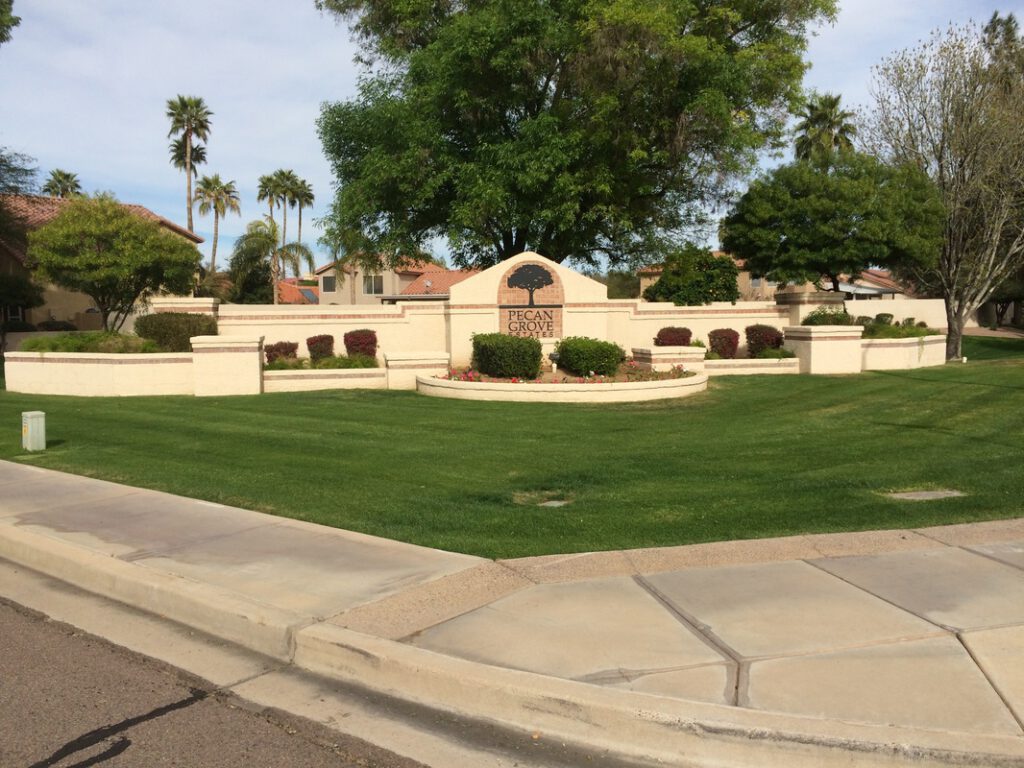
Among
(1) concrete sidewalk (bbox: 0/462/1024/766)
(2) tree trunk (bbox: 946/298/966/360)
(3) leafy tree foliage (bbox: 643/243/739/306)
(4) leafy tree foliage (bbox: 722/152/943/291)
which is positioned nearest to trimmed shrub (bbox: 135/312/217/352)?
(1) concrete sidewalk (bbox: 0/462/1024/766)

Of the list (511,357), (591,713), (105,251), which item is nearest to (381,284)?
(105,251)

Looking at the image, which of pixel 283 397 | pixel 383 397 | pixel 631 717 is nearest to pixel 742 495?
pixel 631 717

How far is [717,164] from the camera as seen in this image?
960 inches

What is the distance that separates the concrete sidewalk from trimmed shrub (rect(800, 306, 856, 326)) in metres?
16.9

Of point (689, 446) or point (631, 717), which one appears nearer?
point (631, 717)

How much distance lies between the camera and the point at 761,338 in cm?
2283

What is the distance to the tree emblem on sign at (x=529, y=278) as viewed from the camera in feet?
68.7

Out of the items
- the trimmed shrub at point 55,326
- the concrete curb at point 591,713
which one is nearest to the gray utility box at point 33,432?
the concrete curb at point 591,713

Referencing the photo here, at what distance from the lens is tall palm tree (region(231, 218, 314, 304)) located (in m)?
47.8

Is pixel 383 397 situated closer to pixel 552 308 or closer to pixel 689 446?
pixel 552 308

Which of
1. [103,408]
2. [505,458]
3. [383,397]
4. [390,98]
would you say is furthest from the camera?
[390,98]

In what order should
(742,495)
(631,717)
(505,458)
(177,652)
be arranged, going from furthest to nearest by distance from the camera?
1. (505,458)
2. (742,495)
3. (177,652)
4. (631,717)

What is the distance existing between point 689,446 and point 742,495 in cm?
Result: 319

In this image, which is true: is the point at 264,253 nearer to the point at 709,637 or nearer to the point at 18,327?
the point at 18,327
